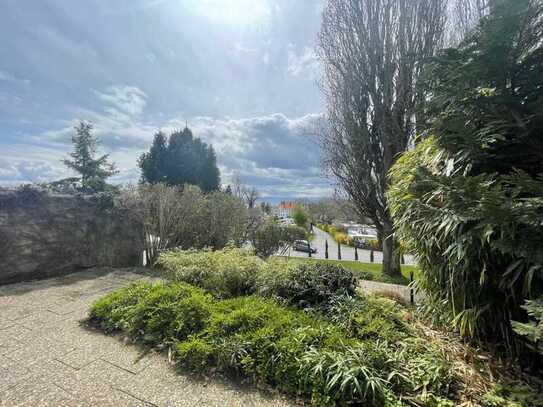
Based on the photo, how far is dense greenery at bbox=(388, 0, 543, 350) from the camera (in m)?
1.96

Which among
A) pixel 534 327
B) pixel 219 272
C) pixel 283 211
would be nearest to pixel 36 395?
pixel 219 272

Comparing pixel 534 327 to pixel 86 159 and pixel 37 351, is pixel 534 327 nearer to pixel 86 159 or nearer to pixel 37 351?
pixel 37 351

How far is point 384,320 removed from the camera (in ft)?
9.54

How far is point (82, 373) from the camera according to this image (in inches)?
89.1

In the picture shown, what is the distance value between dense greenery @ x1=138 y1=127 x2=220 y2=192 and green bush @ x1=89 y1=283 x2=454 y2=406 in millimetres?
16731

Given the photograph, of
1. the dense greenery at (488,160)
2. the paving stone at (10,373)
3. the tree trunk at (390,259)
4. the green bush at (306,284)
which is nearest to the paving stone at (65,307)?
the paving stone at (10,373)

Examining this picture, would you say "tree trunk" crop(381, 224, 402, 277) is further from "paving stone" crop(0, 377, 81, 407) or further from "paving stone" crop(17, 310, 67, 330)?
"paving stone" crop(17, 310, 67, 330)

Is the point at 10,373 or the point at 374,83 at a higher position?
the point at 374,83

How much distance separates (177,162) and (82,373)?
18694 millimetres

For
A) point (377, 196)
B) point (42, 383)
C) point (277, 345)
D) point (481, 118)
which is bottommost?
point (42, 383)

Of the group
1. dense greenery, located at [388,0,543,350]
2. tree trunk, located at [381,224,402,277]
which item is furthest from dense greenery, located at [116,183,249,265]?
dense greenery, located at [388,0,543,350]

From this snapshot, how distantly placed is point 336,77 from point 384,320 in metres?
6.87

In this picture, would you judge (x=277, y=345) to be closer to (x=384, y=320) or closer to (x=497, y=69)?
(x=384, y=320)

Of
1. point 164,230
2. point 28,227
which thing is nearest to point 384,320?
point 164,230
